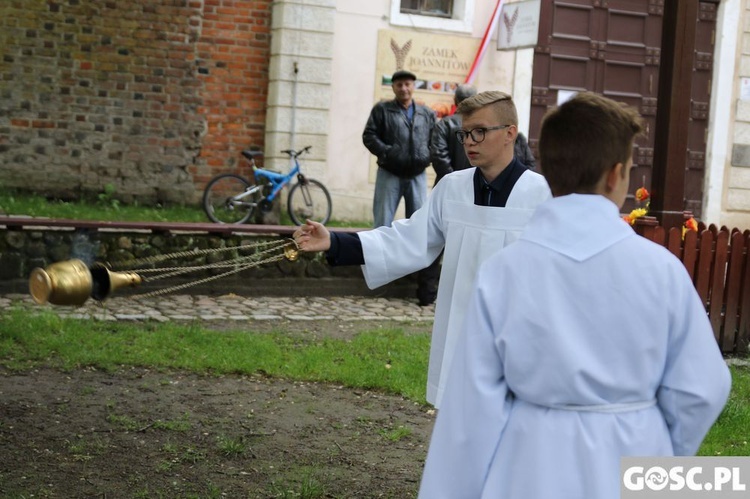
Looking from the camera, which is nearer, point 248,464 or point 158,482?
point 158,482

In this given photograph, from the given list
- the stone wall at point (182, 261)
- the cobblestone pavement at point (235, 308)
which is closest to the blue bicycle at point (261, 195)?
the stone wall at point (182, 261)

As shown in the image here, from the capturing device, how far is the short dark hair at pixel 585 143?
2789 mm

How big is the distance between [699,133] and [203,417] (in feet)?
43.6

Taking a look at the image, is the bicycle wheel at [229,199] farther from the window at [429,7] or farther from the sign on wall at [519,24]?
the sign on wall at [519,24]

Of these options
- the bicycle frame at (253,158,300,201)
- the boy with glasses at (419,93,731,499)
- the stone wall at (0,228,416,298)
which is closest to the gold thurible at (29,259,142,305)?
the boy with glasses at (419,93,731,499)

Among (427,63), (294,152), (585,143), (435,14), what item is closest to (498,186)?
(585,143)

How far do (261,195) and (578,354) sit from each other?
492 inches

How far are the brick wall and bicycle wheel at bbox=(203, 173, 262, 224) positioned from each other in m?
0.45

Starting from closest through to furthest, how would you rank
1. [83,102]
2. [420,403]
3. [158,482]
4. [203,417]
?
[158,482]
[203,417]
[420,403]
[83,102]

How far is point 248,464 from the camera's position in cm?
581

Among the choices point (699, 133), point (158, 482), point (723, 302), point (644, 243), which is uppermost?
point (699, 133)

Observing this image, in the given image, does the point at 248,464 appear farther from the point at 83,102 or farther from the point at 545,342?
the point at 83,102

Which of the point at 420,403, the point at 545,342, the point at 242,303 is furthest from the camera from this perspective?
the point at 242,303

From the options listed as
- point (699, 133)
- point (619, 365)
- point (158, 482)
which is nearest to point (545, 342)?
point (619, 365)
